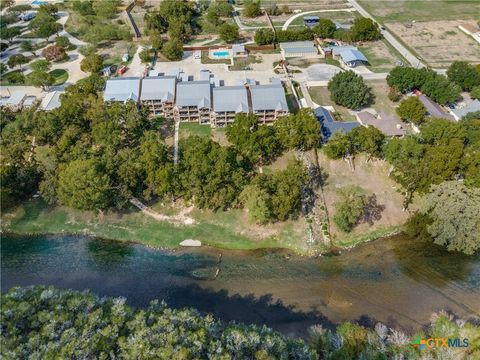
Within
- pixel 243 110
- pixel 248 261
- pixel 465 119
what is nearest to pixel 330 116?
pixel 243 110

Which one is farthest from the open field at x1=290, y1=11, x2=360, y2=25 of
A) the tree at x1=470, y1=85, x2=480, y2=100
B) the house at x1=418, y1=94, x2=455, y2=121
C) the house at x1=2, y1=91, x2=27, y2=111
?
the house at x1=2, y1=91, x2=27, y2=111

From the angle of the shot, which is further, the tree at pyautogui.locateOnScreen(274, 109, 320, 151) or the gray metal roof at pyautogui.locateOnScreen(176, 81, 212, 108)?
the gray metal roof at pyautogui.locateOnScreen(176, 81, 212, 108)

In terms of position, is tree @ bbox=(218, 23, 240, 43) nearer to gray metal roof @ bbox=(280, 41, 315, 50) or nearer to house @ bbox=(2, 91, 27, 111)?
gray metal roof @ bbox=(280, 41, 315, 50)

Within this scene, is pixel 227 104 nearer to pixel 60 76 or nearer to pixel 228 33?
pixel 228 33

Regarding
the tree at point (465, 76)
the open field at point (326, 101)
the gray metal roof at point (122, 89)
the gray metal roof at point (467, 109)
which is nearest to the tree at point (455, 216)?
the gray metal roof at point (467, 109)

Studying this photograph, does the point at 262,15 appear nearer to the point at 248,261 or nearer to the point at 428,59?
the point at 428,59

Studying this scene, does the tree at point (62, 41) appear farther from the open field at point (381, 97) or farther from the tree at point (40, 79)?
the open field at point (381, 97)

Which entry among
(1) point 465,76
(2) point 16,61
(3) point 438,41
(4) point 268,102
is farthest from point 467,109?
(2) point 16,61
